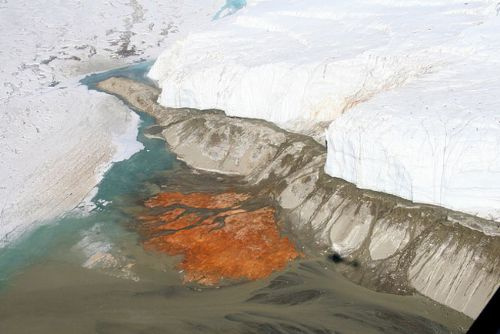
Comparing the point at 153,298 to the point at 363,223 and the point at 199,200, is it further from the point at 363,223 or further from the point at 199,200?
the point at 363,223

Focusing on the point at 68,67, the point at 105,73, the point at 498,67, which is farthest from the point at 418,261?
the point at 68,67

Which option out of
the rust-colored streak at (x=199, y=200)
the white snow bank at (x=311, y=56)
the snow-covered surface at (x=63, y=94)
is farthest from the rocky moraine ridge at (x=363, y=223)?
the snow-covered surface at (x=63, y=94)

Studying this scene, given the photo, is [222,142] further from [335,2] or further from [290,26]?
[335,2]

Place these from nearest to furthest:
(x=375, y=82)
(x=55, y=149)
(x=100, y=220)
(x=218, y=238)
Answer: (x=218, y=238) → (x=100, y=220) → (x=375, y=82) → (x=55, y=149)

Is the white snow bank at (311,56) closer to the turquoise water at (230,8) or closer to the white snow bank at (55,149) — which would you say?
the white snow bank at (55,149)

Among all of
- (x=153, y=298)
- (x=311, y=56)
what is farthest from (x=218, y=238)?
(x=311, y=56)

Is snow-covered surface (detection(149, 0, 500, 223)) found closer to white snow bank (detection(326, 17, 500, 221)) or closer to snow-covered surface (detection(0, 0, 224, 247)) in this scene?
white snow bank (detection(326, 17, 500, 221))
